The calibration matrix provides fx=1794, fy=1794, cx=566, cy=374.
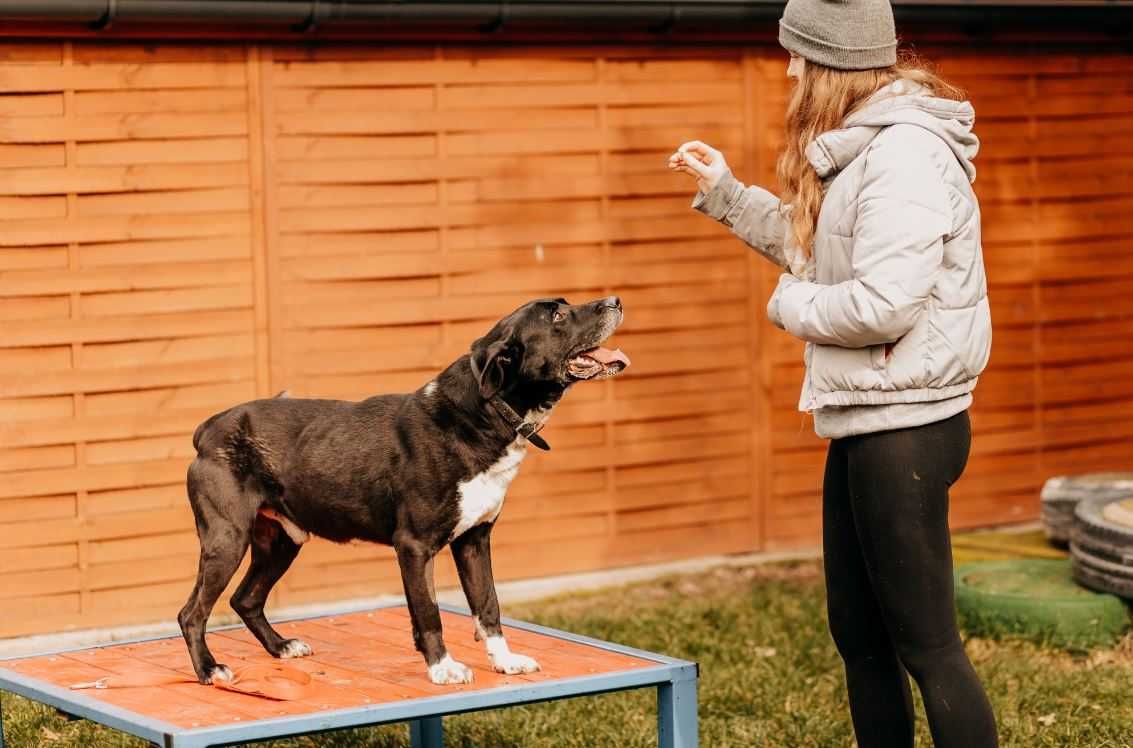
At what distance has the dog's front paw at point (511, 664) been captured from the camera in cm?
511

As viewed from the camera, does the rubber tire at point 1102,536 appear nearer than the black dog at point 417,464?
No

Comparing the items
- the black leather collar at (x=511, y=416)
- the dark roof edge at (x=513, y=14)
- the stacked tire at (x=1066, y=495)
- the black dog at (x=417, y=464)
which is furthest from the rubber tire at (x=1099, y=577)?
the black leather collar at (x=511, y=416)

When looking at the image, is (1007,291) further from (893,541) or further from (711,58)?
(893,541)

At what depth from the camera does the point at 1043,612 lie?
7672 millimetres

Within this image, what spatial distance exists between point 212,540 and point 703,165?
5.76 ft

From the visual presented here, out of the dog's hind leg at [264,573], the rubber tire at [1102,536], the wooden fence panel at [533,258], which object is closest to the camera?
the dog's hind leg at [264,573]

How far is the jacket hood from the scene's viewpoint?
4500mm

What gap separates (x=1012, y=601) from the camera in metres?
7.76

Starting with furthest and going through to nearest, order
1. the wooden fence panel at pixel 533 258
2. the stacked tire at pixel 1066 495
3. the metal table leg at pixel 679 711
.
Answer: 1. the stacked tire at pixel 1066 495
2. the wooden fence panel at pixel 533 258
3. the metal table leg at pixel 679 711

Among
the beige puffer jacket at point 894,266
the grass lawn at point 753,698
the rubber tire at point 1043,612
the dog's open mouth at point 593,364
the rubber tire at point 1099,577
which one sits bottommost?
the grass lawn at point 753,698

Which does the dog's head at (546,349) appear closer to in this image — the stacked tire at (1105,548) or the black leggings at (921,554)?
the black leggings at (921,554)

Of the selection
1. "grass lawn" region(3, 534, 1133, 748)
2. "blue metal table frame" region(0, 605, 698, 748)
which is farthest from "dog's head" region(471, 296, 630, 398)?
"grass lawn" region(3, 534, 1133, 748)

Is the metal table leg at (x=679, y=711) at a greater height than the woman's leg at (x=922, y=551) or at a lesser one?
lesser

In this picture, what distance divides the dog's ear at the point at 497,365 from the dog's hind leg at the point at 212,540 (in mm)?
796
